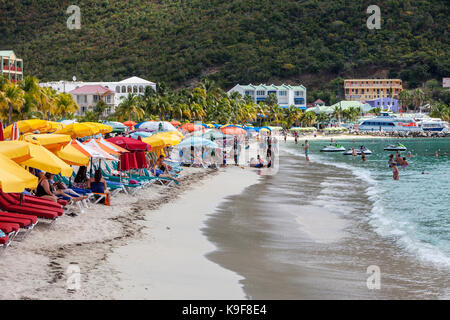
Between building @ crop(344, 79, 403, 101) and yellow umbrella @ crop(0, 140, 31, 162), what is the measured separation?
170 m

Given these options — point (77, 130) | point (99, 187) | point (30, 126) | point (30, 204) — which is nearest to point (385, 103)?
point (77, 130)

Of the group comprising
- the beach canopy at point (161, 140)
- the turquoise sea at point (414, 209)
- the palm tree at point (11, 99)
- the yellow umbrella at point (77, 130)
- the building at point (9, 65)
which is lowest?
the turquoise sea at point (414, 209)

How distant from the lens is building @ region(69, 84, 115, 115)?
4124 inches

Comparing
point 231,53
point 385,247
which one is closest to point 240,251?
point 385,247

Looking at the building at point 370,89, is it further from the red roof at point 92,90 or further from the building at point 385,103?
the red roof at point 92,90

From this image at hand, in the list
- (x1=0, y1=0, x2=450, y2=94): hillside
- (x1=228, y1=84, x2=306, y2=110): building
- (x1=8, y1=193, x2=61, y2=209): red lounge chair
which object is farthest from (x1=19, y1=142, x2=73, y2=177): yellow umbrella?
(x1=0, y1=0, x2=450, y2=94): hillside

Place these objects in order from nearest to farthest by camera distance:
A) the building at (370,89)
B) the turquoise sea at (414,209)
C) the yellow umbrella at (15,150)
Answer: the yellow umbrella at (15,150) → the turquoise sea at (414,209) → the building at (370,89)

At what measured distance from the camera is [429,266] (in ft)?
44.1

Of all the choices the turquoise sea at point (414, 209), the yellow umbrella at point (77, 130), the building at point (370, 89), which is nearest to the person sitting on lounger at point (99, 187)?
the yellow umbrella at point (77, 130)

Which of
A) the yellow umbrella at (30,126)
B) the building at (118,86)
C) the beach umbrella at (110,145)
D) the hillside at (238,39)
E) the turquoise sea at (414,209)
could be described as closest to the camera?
the turquoise sea at (414,209)

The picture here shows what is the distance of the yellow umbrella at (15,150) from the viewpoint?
1111 centimetres

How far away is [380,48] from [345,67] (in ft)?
40.2

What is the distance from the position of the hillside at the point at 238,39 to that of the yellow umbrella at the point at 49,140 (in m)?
146
